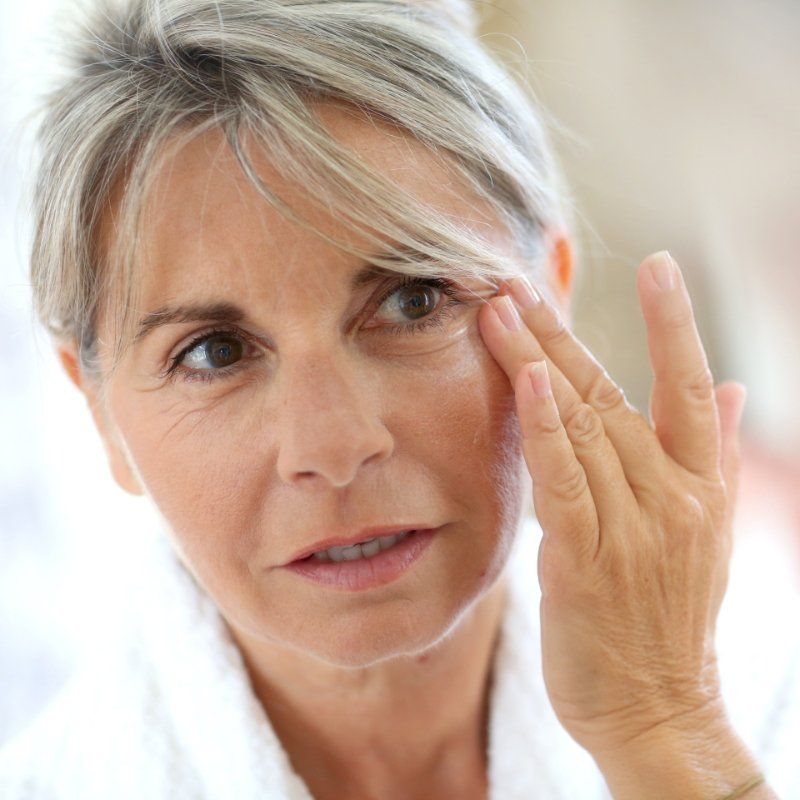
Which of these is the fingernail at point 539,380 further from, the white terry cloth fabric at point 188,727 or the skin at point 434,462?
the white terry cloth fabric at point 188,727

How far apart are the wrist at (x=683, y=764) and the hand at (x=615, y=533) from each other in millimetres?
11

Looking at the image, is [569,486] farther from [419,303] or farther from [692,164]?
[692,164]

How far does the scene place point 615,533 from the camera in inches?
43.8

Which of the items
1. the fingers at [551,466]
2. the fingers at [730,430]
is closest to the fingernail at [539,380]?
the fingers at [551,466]

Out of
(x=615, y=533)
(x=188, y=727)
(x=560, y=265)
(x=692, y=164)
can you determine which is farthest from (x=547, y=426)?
(x=692, y=164)

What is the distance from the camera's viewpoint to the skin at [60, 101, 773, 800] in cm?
103

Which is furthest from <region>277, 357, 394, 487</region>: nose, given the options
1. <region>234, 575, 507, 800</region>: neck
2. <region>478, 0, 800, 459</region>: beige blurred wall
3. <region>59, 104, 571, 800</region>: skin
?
<region>478, 0, 800, 459</region>: beige blurred wall

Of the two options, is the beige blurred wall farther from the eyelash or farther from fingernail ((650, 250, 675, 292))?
the eyelash

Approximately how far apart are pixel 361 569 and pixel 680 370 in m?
0.45

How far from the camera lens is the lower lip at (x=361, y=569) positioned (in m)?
1.08

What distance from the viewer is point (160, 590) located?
1.37 meters

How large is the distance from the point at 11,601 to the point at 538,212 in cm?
109

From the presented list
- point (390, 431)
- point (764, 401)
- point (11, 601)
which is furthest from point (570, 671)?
point (764, 401)

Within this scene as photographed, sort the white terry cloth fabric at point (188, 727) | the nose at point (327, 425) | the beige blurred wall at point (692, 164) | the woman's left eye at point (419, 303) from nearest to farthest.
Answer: the nose at point (327, 425)
the woman's left eye at point (419, 303)
the white terry cloth fabric at point (188, 727)
the beige blurred wall at point (692, 164)
